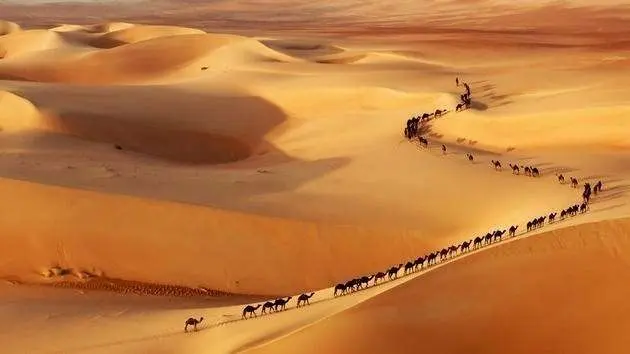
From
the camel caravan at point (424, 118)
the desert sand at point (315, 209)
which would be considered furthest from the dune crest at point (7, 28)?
the camel caravan at point (424, 118)

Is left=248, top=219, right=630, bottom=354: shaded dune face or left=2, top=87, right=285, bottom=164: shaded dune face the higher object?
left=2, top=87, right=285, bottom=164: shaded dune face

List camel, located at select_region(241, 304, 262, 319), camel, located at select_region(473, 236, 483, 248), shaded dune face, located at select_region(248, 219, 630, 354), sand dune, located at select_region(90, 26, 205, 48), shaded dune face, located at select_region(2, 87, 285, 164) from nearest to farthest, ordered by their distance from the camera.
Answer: shaded dune face, located at select_region(248, 219, 630, 354) < camel, located at select_region(241, 304, 262, 319) < camel, located at select_region(473, 236, 483, 248) < shaded dune face, located at select_region(2, 87, 285, 164) < sand dune, located at select_region(90, 26, 205, 48)

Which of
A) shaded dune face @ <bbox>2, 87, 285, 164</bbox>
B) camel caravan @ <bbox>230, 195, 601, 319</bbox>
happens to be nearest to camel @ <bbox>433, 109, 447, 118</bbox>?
shaded dune face @ <bbox>2, 87, 285, 164</bbox>

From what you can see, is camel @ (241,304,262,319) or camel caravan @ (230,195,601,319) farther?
camel caravan @ (230,195,601,319)

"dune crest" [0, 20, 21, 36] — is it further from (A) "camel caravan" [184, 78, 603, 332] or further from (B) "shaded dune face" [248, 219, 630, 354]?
(B) "shaded dune face" [248, 219, 630, 354]

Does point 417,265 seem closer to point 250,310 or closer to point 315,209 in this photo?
point 250,310

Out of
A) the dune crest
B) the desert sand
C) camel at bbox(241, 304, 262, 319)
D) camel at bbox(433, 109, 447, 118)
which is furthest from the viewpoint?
the dune crest

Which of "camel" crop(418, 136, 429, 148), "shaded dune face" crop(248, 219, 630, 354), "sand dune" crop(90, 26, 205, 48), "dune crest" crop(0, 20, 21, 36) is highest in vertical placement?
"dune crest" crop(0, 20, 21, 36)

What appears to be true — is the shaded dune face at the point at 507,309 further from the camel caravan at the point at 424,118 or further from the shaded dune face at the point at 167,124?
the shaded dune face at the point at 167,124
